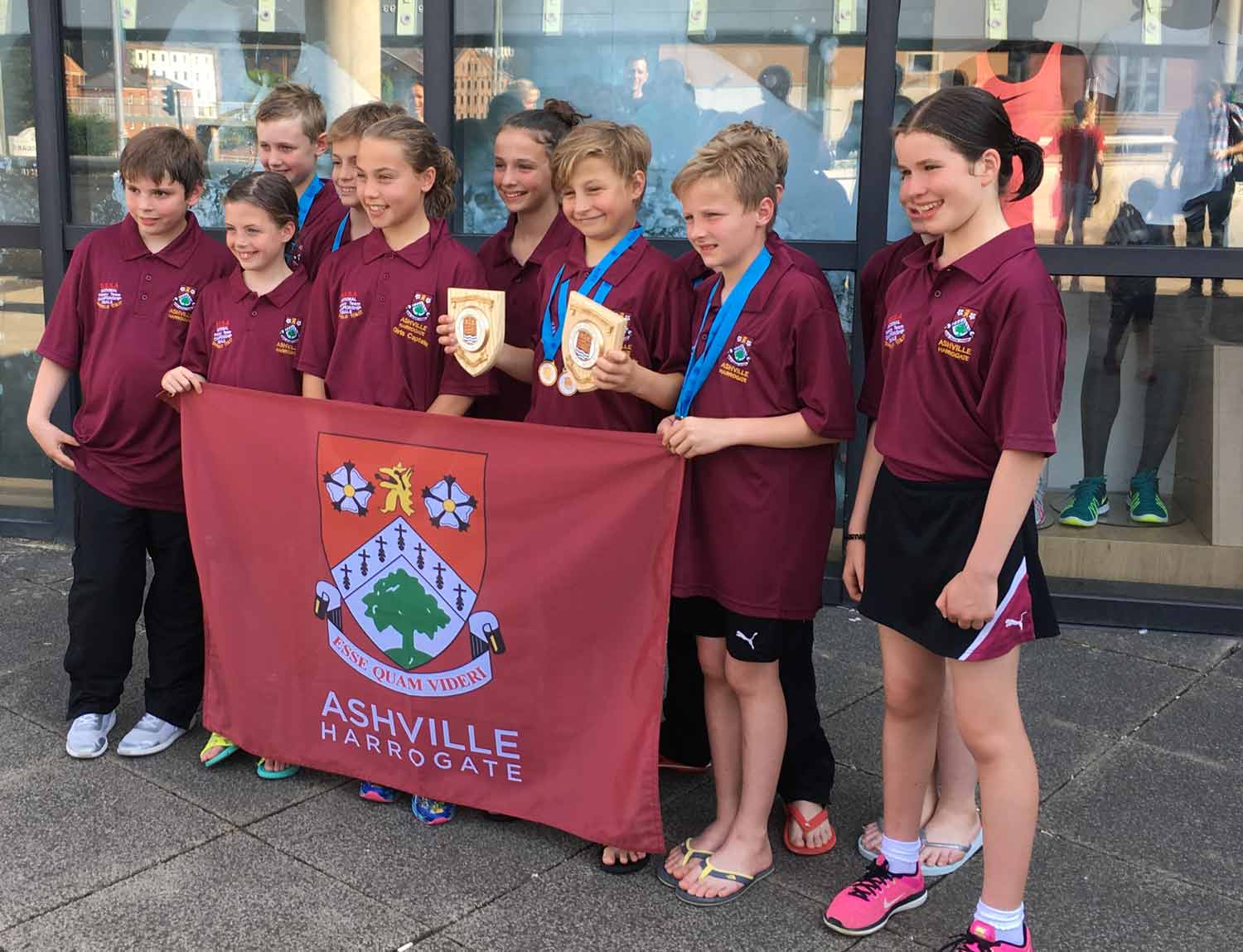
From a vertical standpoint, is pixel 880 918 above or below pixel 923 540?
below

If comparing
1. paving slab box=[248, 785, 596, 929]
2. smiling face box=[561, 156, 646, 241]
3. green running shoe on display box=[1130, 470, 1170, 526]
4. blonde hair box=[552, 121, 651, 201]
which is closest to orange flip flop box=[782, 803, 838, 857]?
paving slab box=[248, 785, 596, 929]

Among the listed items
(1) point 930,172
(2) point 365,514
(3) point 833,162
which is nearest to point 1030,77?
(3) point 833,162

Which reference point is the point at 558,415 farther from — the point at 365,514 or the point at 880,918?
the point at 880,918

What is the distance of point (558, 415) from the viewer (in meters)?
3.33

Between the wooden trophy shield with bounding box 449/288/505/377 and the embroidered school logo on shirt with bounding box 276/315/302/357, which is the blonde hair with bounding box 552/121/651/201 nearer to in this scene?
the wooden trophy shield with bounding box 449/288/505/377

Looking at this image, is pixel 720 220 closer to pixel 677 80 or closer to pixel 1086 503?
pixel 677 80

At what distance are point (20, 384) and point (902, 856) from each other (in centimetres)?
529

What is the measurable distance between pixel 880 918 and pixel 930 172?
5.59 feet

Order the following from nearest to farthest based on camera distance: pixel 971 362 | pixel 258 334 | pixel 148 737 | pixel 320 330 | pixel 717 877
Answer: pixel 971 362, pixel 717 877, pixel 320 330, pixel 258 334, pixel 148 737

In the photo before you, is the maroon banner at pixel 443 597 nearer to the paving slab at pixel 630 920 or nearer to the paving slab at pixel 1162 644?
the paving slab at pixel 630 920

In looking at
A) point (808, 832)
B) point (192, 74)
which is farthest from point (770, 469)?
point (192, 74)

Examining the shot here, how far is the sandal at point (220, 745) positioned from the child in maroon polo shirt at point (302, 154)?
1.49 meters

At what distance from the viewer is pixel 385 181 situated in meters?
3.48

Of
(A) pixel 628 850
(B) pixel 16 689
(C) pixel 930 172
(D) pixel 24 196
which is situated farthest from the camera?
(D) pixel 24 196
